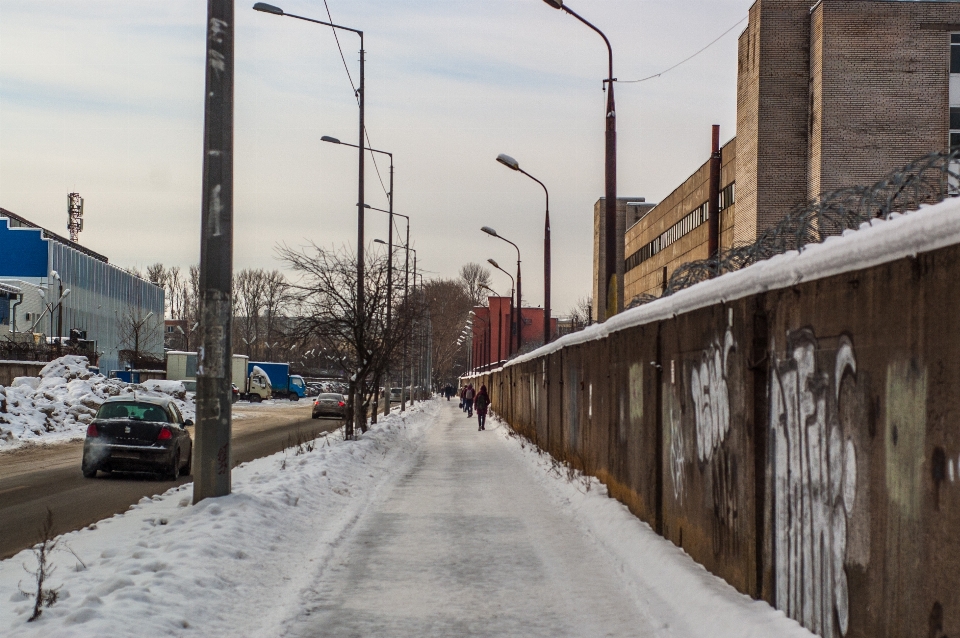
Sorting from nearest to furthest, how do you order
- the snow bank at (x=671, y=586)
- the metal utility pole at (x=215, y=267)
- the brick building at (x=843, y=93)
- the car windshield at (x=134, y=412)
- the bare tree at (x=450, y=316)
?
the snow bank at (x=671, y=586) < the metal utility pole at (x=215, y=267) < the car windshield at (x=134, y=412) < the brick building at (x=843, y=93) < the bare tree at (x=450, y=316)

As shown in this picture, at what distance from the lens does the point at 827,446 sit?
548cm

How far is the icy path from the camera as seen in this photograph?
21.5 ft

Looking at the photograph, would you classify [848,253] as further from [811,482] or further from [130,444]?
[130,444]

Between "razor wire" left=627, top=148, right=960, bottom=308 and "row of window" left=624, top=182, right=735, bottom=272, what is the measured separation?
47.3 m

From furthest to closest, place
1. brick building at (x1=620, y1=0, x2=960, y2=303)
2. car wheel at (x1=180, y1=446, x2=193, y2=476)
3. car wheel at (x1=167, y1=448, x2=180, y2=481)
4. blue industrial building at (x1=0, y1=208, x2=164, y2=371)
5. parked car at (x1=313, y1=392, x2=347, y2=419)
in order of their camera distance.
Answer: blue industrial building at (x1=0, y1=208, x2=164, y2=371), parked car at (x1=313, y1=392, x2=347, y2=419), brick building at (x1=620, y1=0, x2=960, y2=303), car wheel at (x1=180, y1=446, x2=193, y2=476), car wheel at (x1=167, y1=448, x2=180, y2=481)

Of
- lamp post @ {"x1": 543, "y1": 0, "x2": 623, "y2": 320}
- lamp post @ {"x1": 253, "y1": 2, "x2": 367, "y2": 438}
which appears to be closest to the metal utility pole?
lamp post @ {"x1": 543, "y1": 0, "x2": 623, "y2": 320}

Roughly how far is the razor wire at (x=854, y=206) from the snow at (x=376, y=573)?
231 cm

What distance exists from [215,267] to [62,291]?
237ft

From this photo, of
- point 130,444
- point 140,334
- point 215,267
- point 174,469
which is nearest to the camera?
point 215,267

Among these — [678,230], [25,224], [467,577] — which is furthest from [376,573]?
[25,224]

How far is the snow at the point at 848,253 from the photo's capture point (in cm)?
421

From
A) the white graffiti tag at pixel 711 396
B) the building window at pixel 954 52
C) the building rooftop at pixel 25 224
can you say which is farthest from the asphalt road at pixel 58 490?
the building rooftop at pixel 25 224

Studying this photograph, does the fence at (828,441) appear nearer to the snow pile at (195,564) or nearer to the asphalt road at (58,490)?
the snow pile at (195,564)

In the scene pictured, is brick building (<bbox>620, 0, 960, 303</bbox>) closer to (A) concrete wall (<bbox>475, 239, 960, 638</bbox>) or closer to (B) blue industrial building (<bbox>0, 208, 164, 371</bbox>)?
(A) concrete wall (<bbox>475, 239, 960, 638</bbox>)
